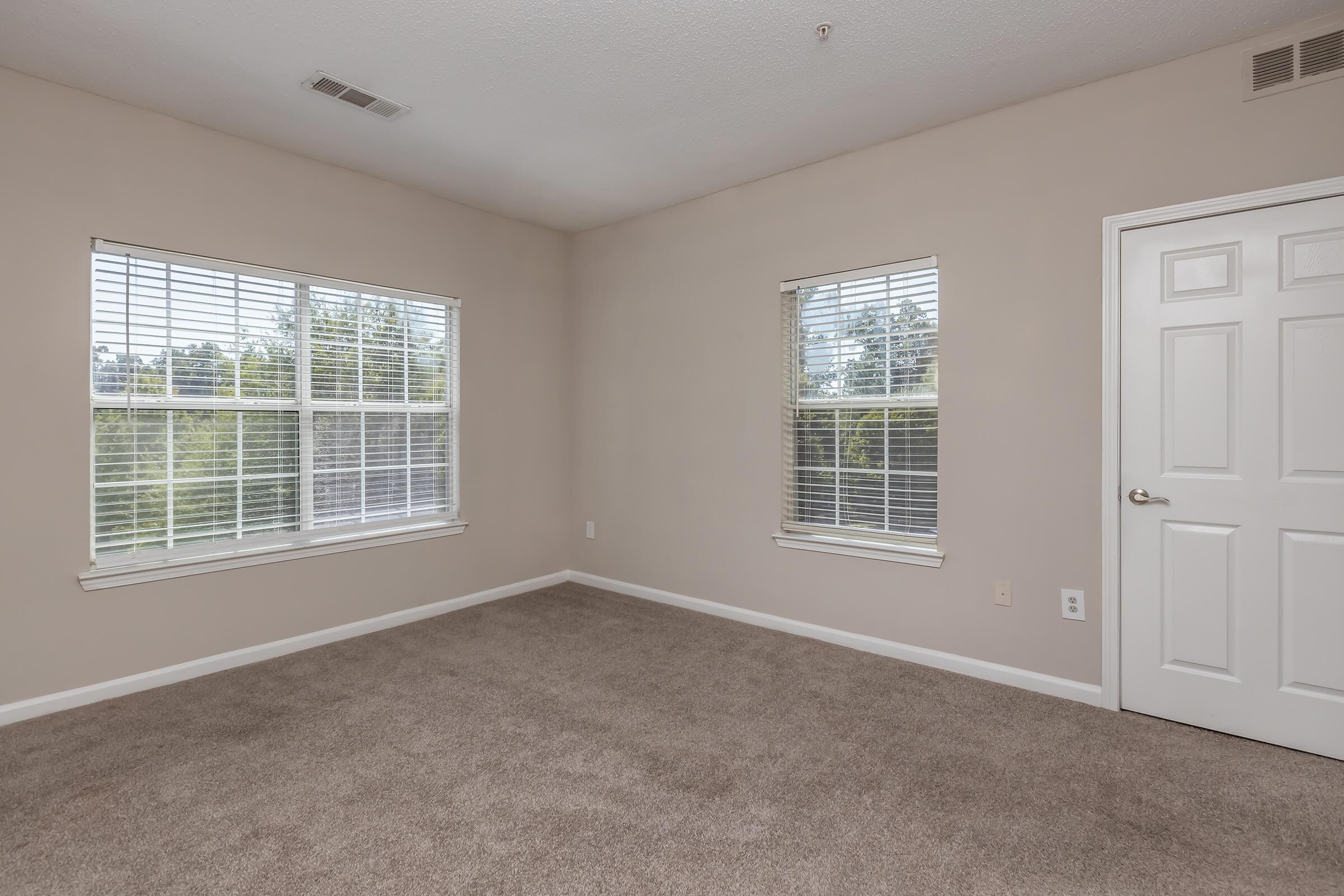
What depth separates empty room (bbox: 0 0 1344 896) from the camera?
2.02 metres

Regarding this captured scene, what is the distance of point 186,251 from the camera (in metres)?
3.12

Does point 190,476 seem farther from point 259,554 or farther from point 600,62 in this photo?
point 600,62

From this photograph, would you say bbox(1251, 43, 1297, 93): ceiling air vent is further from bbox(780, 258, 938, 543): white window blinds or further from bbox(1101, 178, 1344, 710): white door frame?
bbox(780, 258, 938, 543): white window blinds

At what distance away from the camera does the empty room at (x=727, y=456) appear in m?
2.02

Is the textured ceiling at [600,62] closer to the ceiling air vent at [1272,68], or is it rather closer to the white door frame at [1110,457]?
the ceiling air vent at [1272,68]

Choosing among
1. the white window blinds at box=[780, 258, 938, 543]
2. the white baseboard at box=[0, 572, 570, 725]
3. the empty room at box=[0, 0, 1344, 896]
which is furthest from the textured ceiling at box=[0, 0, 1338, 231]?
the white baseboard at box=[0, 572, 570, 725]

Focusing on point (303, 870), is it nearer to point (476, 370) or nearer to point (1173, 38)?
point (476, 370)

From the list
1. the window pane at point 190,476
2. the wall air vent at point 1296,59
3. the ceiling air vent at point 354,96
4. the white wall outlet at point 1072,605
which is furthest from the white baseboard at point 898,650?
the ceiling air vent at point 354,96

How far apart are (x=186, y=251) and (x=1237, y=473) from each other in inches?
187

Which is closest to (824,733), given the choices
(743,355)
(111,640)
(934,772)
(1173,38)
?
(934,772)

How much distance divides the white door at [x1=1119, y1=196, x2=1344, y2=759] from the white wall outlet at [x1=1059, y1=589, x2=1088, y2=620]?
5.9 inches

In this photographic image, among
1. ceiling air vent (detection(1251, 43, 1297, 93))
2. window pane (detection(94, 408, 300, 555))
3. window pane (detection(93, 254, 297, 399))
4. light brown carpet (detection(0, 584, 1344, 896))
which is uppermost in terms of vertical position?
ceiling air vent (detection(1251, 43, 1297, 93))

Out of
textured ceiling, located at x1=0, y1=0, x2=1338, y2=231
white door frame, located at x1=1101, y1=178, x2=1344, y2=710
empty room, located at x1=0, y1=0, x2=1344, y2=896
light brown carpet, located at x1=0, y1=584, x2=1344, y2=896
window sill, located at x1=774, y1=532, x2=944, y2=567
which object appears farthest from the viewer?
window sill, located at x1=774, y1=532, x2=944, y2=567

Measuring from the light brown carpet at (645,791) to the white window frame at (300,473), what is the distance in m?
0.58
